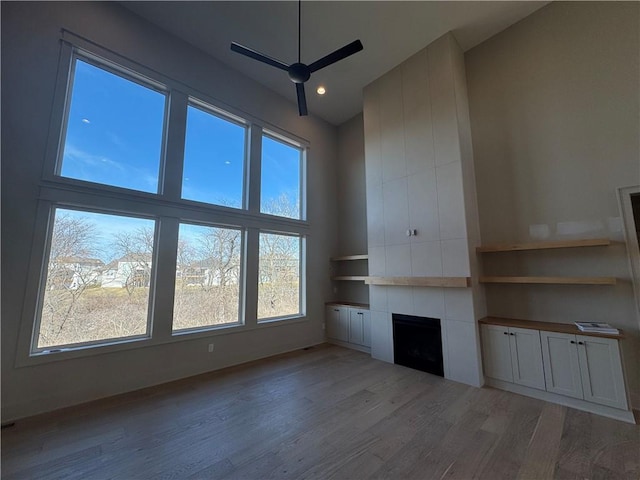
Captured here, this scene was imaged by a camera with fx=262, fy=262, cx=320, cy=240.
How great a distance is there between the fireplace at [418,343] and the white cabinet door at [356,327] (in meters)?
0.82

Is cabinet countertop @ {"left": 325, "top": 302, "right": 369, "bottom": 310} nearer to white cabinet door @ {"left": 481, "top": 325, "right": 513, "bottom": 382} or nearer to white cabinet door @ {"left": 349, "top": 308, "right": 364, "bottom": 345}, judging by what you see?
white cabinet door @ {"left": 349, "top": 308, "right": 364, "bottom": 345}

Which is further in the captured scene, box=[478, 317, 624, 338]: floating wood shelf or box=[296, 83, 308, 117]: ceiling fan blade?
box=[296, 83, 308, 117]: ceiling fan blade

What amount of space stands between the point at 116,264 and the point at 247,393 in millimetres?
2418

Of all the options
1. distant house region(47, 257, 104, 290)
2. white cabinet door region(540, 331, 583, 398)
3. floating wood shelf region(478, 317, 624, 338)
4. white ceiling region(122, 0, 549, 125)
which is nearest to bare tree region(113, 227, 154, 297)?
distant house region(47, 257, 104, 290)

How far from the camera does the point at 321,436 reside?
7.93ft

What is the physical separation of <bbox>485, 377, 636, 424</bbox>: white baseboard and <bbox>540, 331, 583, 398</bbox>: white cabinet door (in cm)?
7

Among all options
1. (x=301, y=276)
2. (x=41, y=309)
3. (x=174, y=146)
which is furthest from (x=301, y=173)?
(x=41, y=309)

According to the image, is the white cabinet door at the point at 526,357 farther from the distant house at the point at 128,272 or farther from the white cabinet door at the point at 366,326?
the distant house at the point at 128,272

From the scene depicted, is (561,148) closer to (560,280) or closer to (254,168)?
(560,280)

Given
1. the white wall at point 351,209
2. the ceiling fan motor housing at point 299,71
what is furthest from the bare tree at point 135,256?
the white wall at point 351,209

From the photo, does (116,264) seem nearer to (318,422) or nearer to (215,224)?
(215,224)

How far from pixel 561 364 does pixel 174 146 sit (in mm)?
5888

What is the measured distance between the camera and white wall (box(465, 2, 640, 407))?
3.06 meters

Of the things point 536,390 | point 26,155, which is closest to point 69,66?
point 26,155
